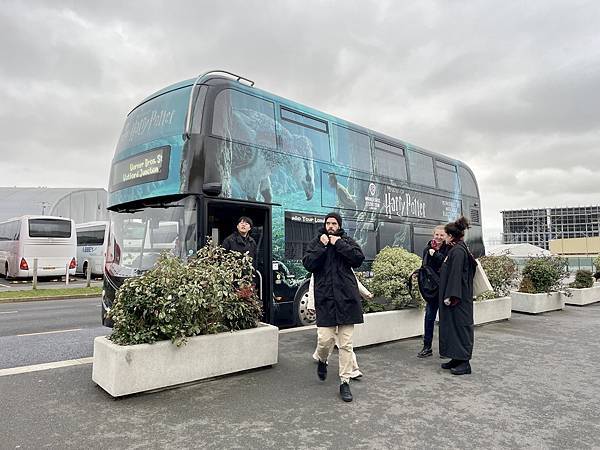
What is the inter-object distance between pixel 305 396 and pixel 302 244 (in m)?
3.68

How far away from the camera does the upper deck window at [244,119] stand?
22.1 ft

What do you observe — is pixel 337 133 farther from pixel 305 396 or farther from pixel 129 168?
pixel 305 396

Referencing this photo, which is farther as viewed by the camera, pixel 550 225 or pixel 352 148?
pixel 550 225

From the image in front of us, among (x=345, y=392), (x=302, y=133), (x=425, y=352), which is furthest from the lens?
(x=302, y=133)

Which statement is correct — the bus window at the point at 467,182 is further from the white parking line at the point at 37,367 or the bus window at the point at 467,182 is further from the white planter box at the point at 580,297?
the white parking line at the point at 37,367

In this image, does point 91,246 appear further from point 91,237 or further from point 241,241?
point 241,241

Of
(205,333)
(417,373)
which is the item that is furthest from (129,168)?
(417,373)

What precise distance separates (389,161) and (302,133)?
297 centimetres

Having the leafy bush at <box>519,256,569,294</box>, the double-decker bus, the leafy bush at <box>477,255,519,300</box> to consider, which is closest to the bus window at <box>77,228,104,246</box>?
the double-decker bus

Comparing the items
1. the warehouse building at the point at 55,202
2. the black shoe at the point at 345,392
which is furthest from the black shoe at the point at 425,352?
the warehouse building at the point at 55,202

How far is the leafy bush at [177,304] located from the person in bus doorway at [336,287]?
1.06m

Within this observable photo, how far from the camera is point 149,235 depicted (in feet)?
21.7

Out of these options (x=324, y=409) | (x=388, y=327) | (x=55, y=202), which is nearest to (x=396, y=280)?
(x=388, y=327)

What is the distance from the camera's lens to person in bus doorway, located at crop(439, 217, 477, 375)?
5.28 m
